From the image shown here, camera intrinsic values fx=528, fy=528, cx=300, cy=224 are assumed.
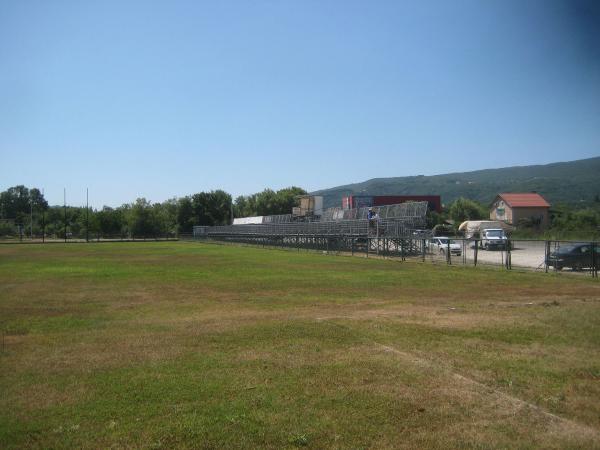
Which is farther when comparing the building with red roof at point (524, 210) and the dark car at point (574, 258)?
the building with red roof at point (524, 210)

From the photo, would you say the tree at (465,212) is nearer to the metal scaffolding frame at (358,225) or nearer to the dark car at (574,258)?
the metal scaffolding frame at (358,225)

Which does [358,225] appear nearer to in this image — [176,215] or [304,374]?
[304,374]

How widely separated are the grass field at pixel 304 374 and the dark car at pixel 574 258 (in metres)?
11.0

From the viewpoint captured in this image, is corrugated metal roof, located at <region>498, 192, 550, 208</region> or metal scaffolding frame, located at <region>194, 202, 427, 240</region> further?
corrugated metal roof, located at <region>498, 192, 550, 208</region>

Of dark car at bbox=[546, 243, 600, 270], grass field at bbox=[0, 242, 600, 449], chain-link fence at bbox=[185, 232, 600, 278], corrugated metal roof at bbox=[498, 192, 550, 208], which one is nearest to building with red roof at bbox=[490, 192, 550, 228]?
corrugated metal roof at bbox=[498, 192, 550, 208]

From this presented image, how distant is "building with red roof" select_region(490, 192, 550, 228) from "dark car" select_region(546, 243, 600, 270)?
65.0m

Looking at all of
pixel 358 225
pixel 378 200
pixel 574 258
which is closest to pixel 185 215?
pixel 378 200

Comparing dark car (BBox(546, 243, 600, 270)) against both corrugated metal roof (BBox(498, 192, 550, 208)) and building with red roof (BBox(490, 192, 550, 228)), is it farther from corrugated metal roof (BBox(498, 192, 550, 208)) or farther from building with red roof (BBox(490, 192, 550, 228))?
corrugated metal roof (BBox(498, 192, 550, 208))

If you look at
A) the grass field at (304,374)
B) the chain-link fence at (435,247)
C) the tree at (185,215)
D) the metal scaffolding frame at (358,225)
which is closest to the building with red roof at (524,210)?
the chain-link fence at (435,247)

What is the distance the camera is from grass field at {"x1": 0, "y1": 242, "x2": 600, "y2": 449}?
5.45 m

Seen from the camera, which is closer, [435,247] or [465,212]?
[435,247]

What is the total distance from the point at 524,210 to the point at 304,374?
307ft

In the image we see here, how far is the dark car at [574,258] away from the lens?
978 inches

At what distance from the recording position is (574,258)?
82.8ft
